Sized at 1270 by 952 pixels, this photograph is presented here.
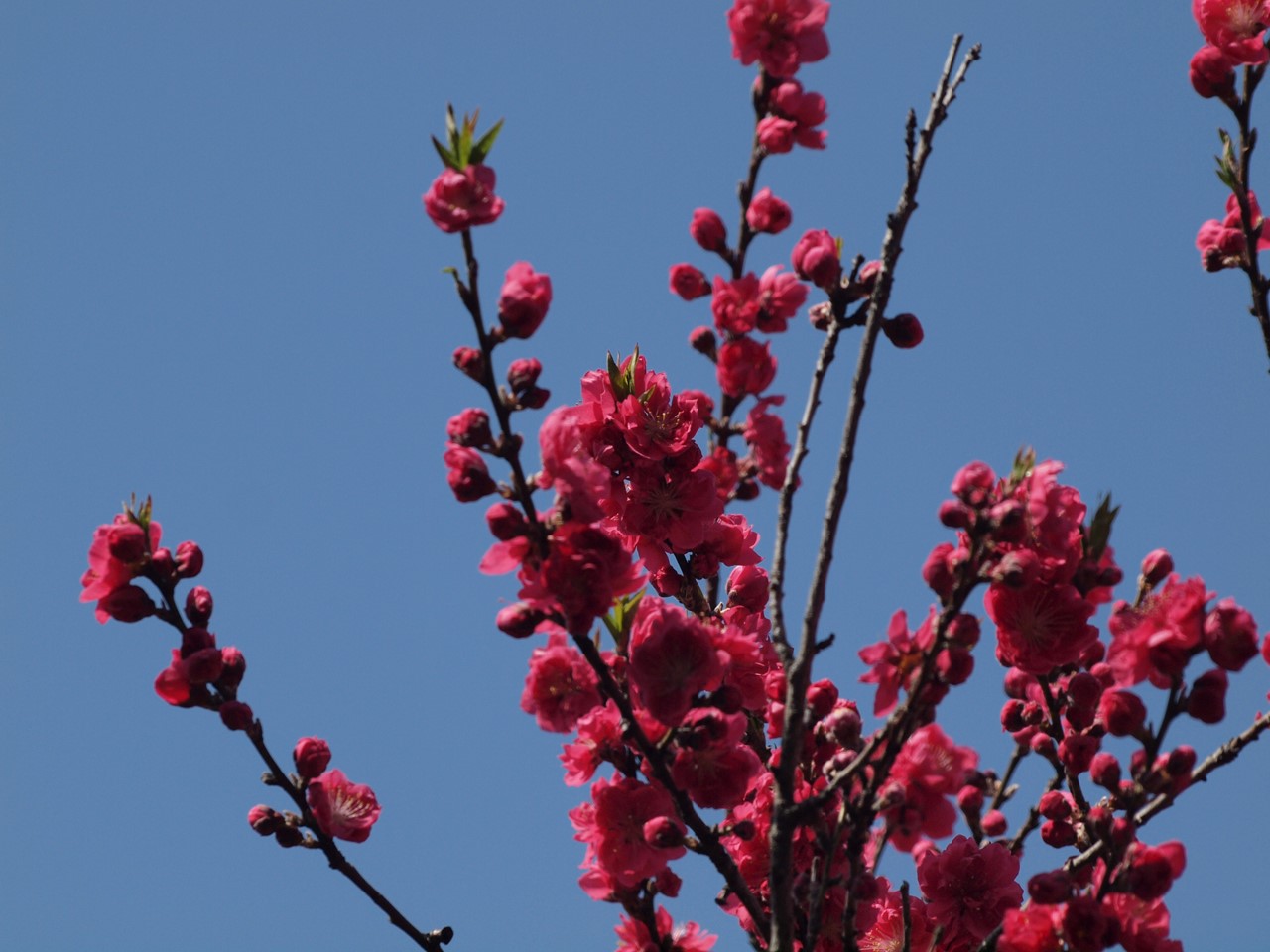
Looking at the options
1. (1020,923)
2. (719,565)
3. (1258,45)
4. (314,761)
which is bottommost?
(1020,923)

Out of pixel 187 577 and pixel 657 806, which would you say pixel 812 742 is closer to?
pixel 657 806

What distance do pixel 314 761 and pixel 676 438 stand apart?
44.0 inches

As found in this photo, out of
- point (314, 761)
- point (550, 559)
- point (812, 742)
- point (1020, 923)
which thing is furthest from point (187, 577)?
point (1020, 923)

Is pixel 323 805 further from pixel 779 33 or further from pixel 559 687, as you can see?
pixel 779 33

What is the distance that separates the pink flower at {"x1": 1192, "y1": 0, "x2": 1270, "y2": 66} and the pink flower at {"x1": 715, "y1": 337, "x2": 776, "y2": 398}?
1547 mm

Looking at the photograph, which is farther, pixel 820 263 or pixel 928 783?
pixel 820 263

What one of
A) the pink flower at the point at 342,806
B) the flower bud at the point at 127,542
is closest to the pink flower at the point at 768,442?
the pink flower at the point at 342,806

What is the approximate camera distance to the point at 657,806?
2.48m

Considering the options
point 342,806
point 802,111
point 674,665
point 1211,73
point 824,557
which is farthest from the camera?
point 1211,73

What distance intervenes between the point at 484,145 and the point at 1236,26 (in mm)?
2176

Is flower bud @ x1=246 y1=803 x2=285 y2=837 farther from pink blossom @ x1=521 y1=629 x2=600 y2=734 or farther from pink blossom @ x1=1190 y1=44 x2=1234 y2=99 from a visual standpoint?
pink blossom @ x1=1190 y1=44 x2=1234 y2=99

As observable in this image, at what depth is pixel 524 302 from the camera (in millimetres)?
2275

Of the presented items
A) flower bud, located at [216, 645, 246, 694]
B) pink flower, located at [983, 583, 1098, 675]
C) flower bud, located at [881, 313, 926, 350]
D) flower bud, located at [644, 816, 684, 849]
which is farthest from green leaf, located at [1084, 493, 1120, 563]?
flower bud, located at [216, 645, 246, 694]

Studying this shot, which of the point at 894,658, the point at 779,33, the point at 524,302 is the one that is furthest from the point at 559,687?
the point at 779,33
